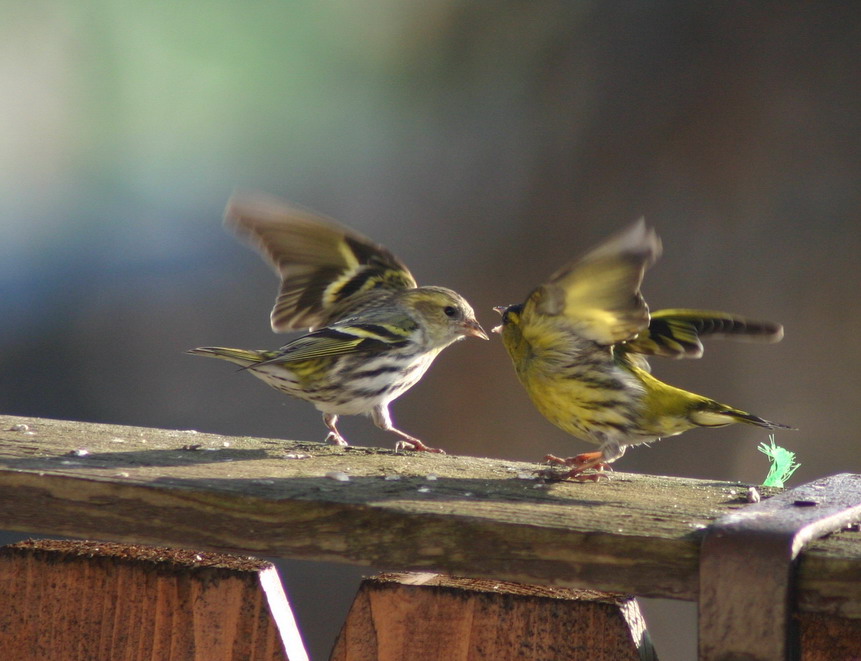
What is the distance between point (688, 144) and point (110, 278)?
2171 millimetres

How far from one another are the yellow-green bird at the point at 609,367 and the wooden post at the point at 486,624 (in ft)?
2.78

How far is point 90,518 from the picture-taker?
57.2 inches

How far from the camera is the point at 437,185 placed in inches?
164

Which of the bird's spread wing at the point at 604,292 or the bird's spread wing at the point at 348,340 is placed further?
the bird's spread wing at the point at 348,340

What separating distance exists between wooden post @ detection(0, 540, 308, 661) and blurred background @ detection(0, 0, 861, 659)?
2.63 metres

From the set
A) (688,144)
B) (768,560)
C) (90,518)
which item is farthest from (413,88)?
(768,560)

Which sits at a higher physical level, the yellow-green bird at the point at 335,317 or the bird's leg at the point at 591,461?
the yellow-green bird at the point at 335,317

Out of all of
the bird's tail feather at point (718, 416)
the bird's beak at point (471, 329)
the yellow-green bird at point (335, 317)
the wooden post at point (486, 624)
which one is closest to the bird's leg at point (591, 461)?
the bird's tail feather at point (718, 416)

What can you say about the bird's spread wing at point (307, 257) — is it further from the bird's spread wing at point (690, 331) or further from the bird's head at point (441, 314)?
the bird's spread wing at point (690, 331)

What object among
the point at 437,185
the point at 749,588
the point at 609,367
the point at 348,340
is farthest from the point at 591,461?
the point at 437,185

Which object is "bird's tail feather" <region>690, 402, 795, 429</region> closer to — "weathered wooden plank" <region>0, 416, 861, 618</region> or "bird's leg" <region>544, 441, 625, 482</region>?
"bird's leg" <region>544, 441, 625, 482</region>

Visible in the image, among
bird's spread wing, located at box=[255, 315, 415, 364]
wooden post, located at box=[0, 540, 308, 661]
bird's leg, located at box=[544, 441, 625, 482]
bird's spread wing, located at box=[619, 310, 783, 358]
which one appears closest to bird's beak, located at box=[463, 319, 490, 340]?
bird's spread wing, located at box=[255, 315, 415, 364]

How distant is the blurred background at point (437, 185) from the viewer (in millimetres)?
3822

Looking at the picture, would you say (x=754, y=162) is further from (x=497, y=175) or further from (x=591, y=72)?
(x=497, y=175)
